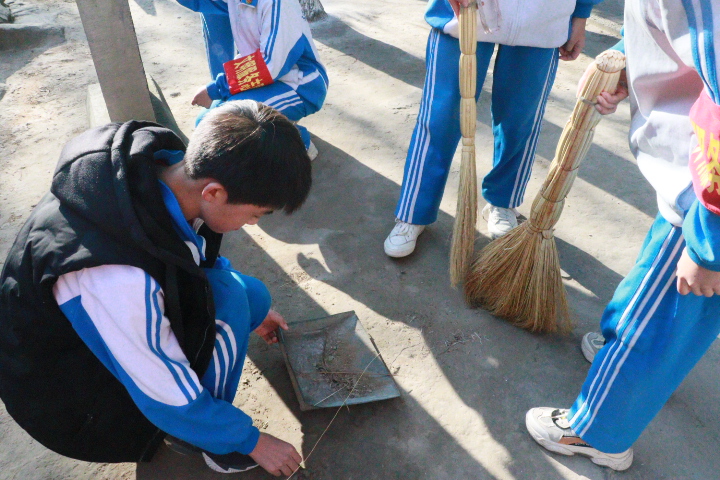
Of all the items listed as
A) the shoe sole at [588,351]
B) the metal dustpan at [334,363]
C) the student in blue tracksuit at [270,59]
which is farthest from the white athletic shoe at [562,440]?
the student in blue tracksuit at [270,59]

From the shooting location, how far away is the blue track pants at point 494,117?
2.18 meters

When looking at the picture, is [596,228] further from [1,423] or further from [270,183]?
[1,423]

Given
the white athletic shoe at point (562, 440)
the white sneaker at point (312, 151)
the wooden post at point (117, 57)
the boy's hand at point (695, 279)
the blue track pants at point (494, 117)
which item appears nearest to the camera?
the boy's hand at point (695, 279)

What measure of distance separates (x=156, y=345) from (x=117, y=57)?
6.00 ft

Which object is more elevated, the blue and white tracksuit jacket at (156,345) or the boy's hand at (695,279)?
the boy's hand at (695,279)

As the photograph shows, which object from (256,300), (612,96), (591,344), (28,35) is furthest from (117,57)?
(28,35)

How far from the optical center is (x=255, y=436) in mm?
1563

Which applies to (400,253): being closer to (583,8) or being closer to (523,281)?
(523,281)

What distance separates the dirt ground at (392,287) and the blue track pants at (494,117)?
0.92ft

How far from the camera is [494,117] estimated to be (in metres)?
2.44

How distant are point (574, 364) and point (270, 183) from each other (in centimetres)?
139

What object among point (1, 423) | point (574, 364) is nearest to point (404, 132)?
point (574, 364)

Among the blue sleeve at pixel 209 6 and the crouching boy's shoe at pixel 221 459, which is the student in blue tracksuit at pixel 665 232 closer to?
the crouching boy's shoe at pixel 221 459

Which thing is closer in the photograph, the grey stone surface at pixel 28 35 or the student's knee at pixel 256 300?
the student's knee at pixel 256 300
